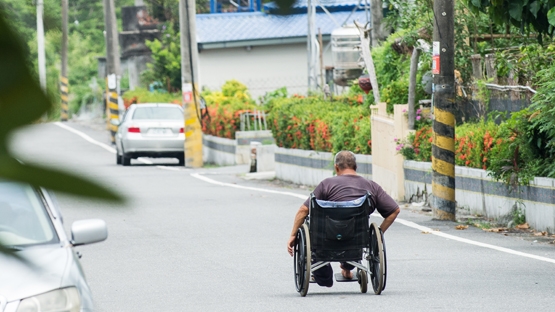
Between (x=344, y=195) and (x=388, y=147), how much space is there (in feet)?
22.6

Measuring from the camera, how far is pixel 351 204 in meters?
7.18

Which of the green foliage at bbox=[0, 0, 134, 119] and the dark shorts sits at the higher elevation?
the green foliage at bbox=[0, 0, 134, 119]

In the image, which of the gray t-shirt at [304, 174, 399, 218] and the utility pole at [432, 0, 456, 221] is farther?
the utility pole at [432, 0, 456, 221]

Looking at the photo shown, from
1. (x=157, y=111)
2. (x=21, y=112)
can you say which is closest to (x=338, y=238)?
(x=157, y=111)

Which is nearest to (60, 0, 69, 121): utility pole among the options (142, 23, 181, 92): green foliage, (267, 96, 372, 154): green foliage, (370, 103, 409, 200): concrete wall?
(142, 23, 181, 92): green foliage

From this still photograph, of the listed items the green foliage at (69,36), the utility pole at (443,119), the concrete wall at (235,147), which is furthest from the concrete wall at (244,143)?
the green foliage at (69,36)

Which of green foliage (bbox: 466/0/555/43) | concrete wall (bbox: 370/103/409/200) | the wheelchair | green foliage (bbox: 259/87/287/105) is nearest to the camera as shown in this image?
the wheelchair

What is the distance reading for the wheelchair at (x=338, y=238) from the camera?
7.14 metres

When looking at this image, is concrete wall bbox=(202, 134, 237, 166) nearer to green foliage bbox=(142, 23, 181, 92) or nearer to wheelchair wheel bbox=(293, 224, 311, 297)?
wheelchair wheel bbox=(293, 224, 311, 297)

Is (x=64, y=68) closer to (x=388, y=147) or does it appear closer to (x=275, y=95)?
(x=388, y=147)

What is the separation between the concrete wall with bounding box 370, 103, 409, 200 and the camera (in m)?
13.7

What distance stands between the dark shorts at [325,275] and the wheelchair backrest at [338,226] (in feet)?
0.60

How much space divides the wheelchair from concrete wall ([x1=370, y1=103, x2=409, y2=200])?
6457 millimetres

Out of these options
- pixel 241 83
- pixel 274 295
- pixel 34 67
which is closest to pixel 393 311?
pixel 274 295
